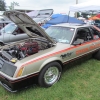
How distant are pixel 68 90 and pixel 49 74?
60 cm

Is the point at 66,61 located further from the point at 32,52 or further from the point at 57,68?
the point at 32,52

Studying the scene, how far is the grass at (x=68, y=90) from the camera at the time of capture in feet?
10.2

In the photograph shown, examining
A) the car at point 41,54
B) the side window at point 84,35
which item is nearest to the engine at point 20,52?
the car at point 41,54

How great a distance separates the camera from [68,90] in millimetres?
3342

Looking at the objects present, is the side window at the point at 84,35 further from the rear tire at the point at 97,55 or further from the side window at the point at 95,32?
the rear tire at the point at 97,55

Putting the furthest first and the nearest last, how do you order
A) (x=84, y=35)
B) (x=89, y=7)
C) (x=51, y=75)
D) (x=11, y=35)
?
1. (x=89, y=7)
2. (x=11, y=35)
3. (x=84, y=35)
4. (x=51, y=75)

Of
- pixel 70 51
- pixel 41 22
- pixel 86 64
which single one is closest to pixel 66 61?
pixel 70 51

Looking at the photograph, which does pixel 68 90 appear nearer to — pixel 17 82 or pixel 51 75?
pixel 51 75

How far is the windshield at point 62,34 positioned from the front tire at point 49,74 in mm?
894

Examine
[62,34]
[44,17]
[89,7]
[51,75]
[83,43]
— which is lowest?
[51,75]

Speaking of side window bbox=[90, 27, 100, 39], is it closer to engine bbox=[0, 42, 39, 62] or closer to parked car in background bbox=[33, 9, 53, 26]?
engine bbox=[0, 42, 39, 62]

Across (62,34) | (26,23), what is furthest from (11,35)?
(62,34)

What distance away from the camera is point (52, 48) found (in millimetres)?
3662

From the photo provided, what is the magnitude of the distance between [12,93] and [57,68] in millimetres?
1240
